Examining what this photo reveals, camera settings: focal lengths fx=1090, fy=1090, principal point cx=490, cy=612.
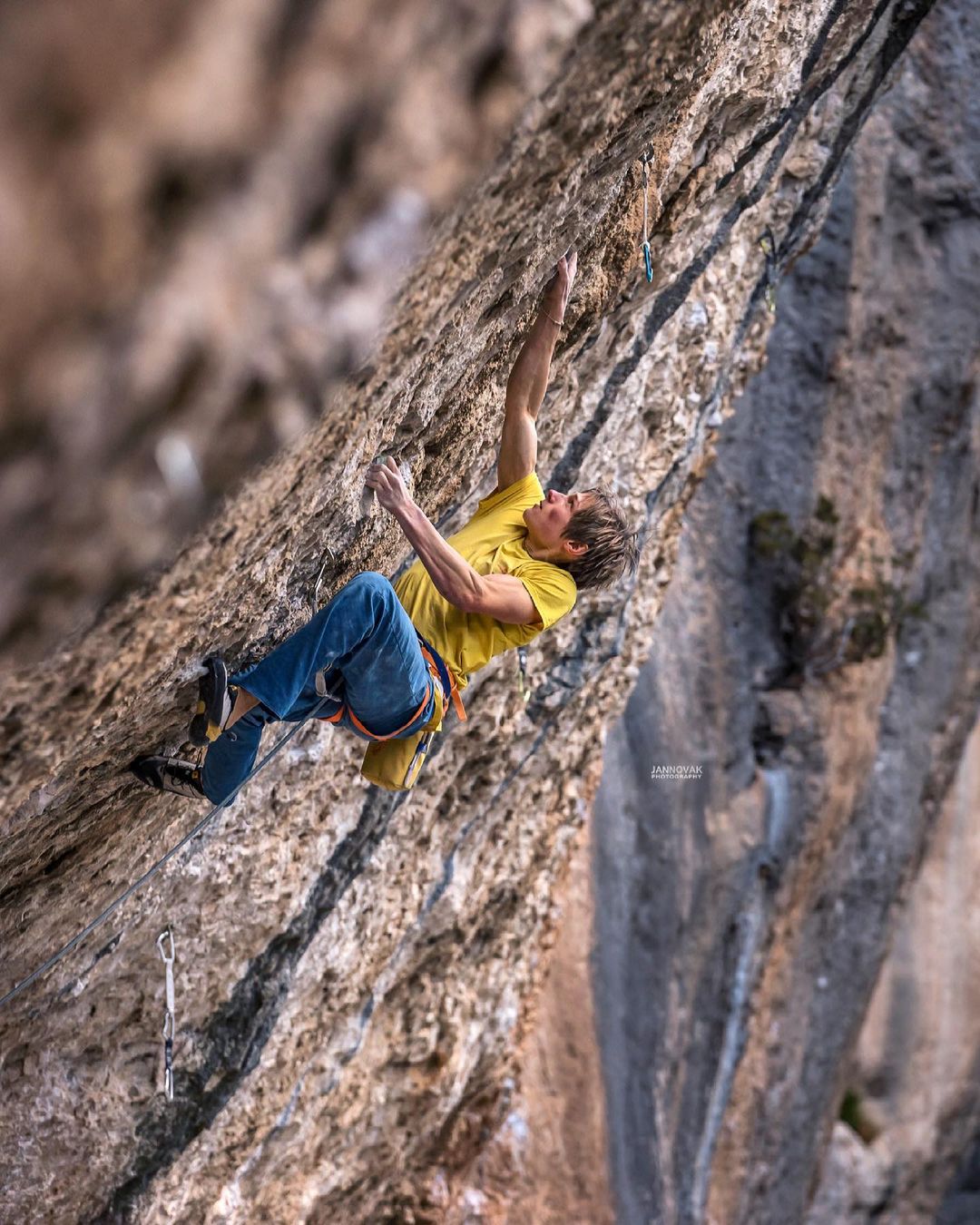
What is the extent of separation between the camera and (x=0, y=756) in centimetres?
211

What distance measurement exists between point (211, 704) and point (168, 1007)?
58.4 inches

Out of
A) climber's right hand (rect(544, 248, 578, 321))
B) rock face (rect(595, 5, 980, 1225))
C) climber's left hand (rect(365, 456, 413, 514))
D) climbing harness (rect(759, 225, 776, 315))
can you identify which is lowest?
rock face (rect(595, 5, 980, 1225))

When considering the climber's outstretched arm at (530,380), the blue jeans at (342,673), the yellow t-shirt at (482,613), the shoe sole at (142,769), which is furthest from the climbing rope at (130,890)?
the climber's outstretched arm at (530,380)

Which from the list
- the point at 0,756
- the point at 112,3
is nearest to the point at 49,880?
the point at 0,756

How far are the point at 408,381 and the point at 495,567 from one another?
2.15 feet

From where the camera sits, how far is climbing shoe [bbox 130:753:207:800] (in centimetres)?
293

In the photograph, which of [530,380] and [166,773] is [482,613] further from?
[166,773]

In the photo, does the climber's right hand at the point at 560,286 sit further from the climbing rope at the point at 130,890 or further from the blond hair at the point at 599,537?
the climbing rope at the point at 130,890

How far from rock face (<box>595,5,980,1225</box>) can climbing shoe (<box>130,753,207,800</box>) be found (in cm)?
371

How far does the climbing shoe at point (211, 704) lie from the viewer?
271 cm

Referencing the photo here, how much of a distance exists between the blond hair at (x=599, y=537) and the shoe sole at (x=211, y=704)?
1.05 m

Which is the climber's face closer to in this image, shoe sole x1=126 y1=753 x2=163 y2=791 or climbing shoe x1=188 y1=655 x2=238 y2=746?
climbing shoe x1=188 y1=655 x2=238 y2=746

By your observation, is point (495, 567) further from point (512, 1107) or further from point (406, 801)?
point (512, 1107)

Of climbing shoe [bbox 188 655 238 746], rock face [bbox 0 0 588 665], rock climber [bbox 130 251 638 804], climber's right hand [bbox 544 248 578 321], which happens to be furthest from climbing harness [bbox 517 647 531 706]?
rock face [bbox 0 0 588 665]
